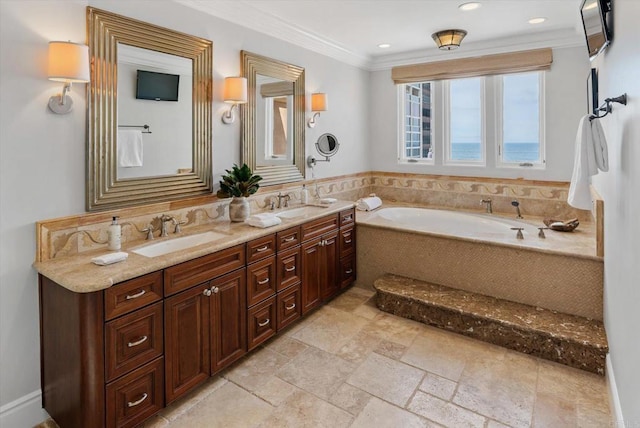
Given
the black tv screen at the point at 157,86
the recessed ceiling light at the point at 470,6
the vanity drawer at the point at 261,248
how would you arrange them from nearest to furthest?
the black tv screen at the point at 157,86, the vanity drawer at the point at 261,248, the recessed ceiling light at the point at 470,6

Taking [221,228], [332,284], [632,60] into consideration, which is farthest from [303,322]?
[632,60]

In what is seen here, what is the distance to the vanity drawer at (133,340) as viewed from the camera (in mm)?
1769

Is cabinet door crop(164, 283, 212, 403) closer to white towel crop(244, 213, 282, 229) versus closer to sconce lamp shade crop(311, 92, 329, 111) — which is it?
white towel crop(244, 213, 282, 229)

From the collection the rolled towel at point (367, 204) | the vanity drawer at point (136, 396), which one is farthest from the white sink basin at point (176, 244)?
the rolled towel at point (367, 204)

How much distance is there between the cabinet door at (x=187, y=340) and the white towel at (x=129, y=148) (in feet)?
2.98

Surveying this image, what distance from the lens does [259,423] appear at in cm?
202

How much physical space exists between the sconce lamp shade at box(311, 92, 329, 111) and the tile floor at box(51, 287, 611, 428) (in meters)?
2.19

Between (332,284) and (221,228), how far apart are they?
4.14 feet

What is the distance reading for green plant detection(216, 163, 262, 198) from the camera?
281 cm

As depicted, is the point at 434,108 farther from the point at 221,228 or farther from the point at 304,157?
the point at 221,228

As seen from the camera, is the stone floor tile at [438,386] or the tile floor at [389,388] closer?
the tile floor at [389,388]

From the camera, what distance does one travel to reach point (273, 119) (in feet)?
11.3

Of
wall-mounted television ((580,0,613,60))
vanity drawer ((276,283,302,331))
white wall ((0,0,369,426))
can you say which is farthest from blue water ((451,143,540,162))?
white wall ((0,0,369,426))

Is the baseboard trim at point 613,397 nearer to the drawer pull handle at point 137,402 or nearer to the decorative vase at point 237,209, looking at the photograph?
the drawer pull handle at point 137,402
